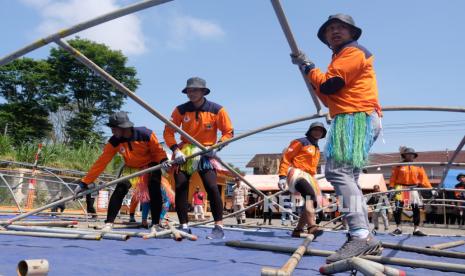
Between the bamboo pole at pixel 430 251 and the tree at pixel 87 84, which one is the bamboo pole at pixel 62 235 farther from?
the tree at pixel 87 84

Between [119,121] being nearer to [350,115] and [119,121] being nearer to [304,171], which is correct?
[304,171]

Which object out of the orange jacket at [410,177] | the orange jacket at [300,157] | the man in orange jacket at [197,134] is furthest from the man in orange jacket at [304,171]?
the orange jacket at [410,177]

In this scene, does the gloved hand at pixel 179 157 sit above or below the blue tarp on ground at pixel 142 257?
above

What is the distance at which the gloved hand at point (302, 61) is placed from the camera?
118 inches

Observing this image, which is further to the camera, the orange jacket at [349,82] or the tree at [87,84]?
the tree at [87,84]

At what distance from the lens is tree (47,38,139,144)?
29.7 metres

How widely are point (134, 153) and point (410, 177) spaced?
485 cm

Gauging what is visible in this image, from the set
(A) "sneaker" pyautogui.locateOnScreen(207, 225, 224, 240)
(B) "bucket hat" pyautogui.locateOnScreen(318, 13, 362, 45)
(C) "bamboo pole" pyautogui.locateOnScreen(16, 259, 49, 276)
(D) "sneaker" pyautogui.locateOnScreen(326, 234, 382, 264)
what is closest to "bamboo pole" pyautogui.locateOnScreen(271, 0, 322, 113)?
(B) "bucket hat" pyautogui.locateOnScreen(318, 13, 362, 45)

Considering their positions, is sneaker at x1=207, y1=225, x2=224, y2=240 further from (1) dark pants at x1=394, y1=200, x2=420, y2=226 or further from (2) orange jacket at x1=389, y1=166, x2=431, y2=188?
(2) orange jacket at x1=389, y1=166, x2=431, y2=188

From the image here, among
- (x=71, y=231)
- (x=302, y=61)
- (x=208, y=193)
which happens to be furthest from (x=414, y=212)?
(x=71, y=231)

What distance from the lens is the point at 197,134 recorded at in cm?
455

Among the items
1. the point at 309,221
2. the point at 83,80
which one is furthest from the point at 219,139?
the point at 83,80

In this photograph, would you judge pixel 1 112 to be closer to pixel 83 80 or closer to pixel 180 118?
pixel 83 80

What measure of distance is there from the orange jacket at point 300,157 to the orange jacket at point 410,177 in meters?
2.98
